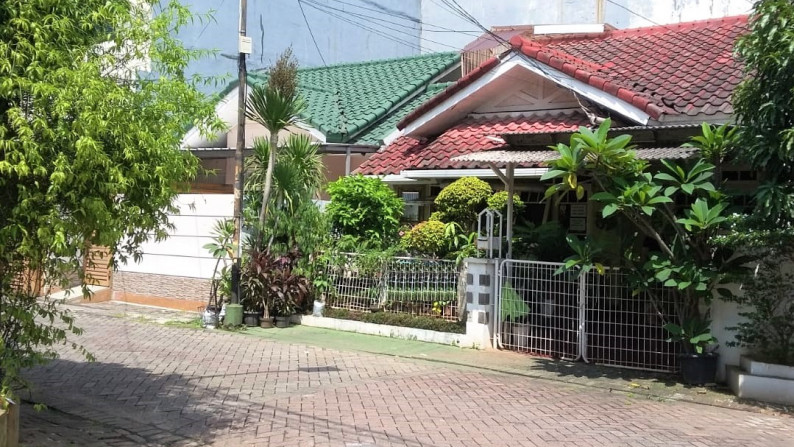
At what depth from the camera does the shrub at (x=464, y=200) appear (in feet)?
39.5

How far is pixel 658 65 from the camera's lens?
41.4 feet

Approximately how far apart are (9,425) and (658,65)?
11.2m

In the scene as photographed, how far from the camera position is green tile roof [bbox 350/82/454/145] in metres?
16.3

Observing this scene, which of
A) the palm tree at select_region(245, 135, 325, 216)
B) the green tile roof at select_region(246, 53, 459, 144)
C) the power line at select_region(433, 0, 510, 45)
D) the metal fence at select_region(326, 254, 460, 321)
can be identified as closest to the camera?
the metal fence at select_region(326, 254, 460, 321)

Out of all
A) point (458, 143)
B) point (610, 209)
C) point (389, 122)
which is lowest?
point (610, 209)

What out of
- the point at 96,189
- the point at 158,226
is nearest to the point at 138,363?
the point at 158,226

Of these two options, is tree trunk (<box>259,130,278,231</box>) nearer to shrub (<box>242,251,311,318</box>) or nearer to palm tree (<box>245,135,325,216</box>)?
palm tree (<box>245,135,325,216</box>)

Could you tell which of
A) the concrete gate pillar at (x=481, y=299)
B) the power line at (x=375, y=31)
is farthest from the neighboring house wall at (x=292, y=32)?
the concrete gate pillar at (x=481, y=299)

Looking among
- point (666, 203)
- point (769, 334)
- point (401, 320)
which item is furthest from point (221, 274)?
point (769, 334)

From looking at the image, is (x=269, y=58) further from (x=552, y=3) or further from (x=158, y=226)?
(x=158, y=226)

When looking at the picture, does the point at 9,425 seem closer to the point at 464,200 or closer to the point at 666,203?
the point at 666,203

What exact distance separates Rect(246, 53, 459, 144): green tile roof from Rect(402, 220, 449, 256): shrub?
4384 millimetres

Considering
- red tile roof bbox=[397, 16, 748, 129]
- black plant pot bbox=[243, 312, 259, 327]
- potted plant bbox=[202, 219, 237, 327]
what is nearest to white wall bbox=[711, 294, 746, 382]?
red tile roof bbox=[397, 16, 748, 129]

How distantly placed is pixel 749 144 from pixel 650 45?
662cm
